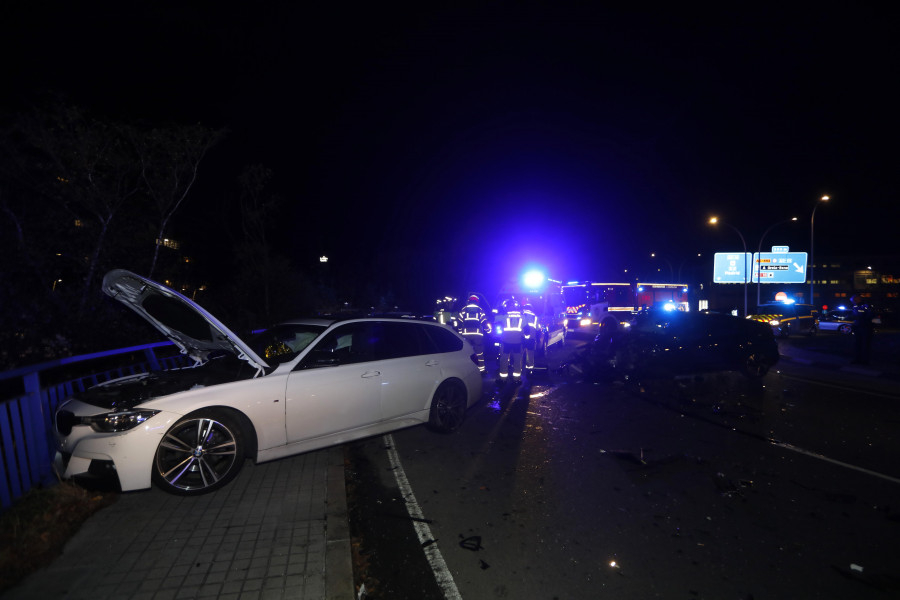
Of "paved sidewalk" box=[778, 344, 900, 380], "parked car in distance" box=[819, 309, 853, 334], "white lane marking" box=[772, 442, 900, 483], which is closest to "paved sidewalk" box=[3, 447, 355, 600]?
"white lane marking" box=[772, 442, 900, 483]

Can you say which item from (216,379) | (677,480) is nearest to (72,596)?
(216,379)

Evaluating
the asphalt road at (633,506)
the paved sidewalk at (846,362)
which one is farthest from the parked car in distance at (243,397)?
the paved sidewalk at (846,362)

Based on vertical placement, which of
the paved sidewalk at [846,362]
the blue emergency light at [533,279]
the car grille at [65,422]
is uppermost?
the blue emergency light at [533,279]

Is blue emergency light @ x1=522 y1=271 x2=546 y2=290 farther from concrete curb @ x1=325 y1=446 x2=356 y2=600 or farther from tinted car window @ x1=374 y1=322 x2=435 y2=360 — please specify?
concrete curb @ x1=325 y1=446 x2=356 y2=600

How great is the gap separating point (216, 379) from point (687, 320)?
10.4m

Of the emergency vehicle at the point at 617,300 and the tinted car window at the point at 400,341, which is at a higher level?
the tinted car window at the point at 400,341

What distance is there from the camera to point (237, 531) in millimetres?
3947

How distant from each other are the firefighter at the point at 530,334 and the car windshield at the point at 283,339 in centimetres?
581

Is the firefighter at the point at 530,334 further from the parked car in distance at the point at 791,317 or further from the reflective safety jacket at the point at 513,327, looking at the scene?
the parked car in distance at the point at 791,317

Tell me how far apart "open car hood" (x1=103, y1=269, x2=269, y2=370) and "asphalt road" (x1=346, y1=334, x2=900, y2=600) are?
6.72 ft

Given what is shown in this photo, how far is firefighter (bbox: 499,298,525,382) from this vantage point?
1068cm

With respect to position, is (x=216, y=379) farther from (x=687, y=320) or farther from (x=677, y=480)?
(x=687, y=320)

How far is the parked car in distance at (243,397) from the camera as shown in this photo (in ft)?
14.2

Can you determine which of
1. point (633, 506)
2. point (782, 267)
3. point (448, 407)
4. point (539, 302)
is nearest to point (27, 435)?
point (448, 407)
